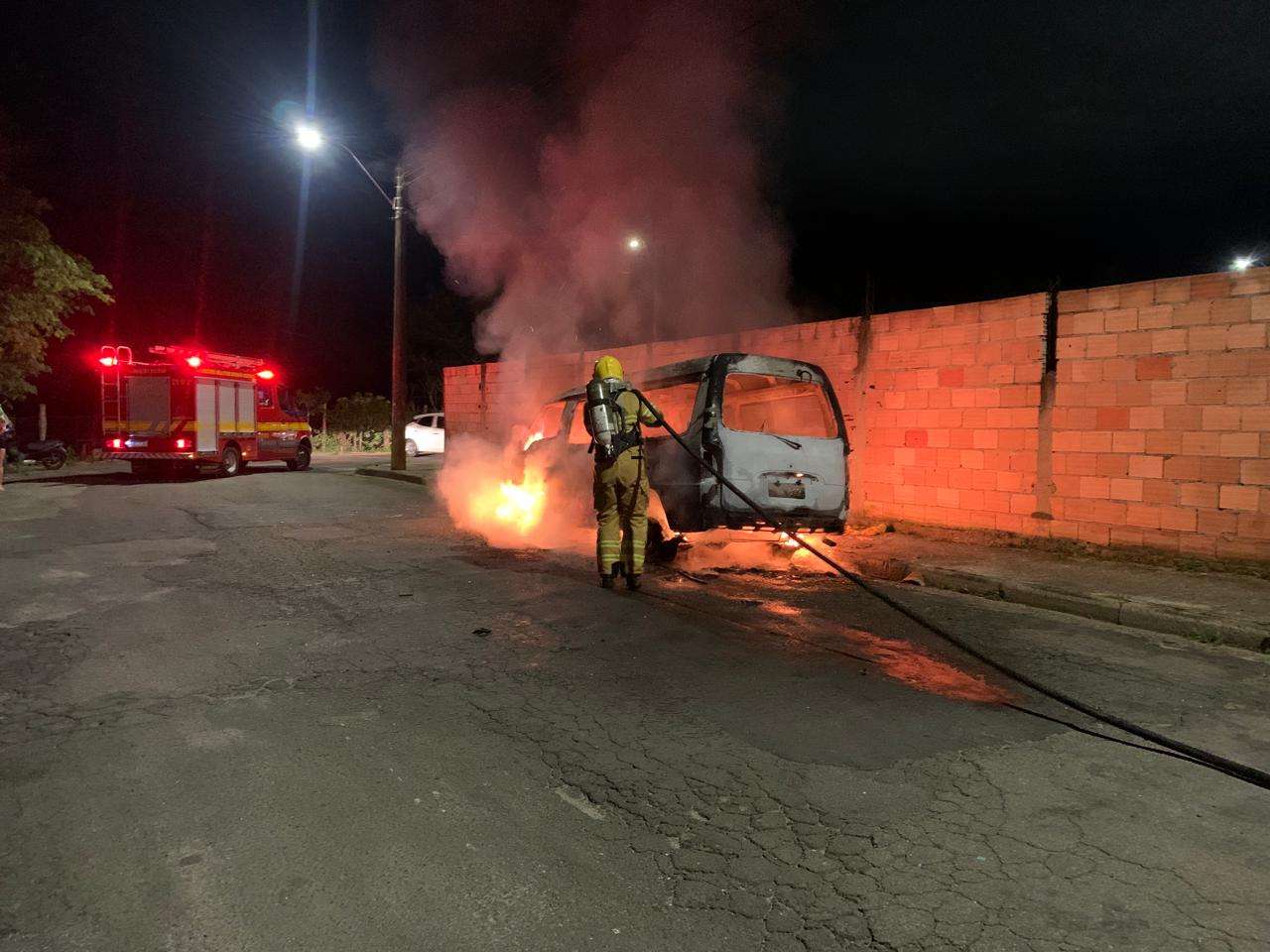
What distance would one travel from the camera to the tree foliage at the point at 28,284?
17266 millimetres

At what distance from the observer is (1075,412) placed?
25.1 feet

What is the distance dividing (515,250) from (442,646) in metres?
9.52

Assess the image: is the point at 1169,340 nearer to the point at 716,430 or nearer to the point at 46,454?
the point at 716,430

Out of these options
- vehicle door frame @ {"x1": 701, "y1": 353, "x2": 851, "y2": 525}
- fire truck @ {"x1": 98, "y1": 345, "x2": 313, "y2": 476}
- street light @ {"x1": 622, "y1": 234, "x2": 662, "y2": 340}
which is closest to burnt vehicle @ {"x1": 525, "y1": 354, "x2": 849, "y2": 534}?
vehicle door frame @ {"x1": 701, "y1": 353, "x2": 851, "y2": 525}

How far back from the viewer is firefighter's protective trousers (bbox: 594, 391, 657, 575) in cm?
602

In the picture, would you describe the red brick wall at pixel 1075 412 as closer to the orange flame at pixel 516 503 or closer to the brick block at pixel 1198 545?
the brick block at pixel 1198 545

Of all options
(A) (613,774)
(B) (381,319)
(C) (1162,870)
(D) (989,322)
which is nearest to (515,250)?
(D) (989,322)

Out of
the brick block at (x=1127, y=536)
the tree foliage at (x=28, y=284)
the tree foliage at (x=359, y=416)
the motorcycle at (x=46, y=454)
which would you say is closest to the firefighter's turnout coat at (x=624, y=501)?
the brick block at (x=1127, y=536)

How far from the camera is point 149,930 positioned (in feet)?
6.65

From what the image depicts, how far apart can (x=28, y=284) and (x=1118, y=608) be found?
21796 millimetres

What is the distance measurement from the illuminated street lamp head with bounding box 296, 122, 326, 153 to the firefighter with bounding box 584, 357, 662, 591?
432 inches

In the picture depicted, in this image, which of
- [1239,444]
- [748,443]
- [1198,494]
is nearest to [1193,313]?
[1239,444]

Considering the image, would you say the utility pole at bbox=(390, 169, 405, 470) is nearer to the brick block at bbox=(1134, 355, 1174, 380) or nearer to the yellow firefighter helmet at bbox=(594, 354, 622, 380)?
the yellow firefighter helmet at bbox=(594, 354, 622, 380)

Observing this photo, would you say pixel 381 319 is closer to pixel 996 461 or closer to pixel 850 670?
pixel 996 461
